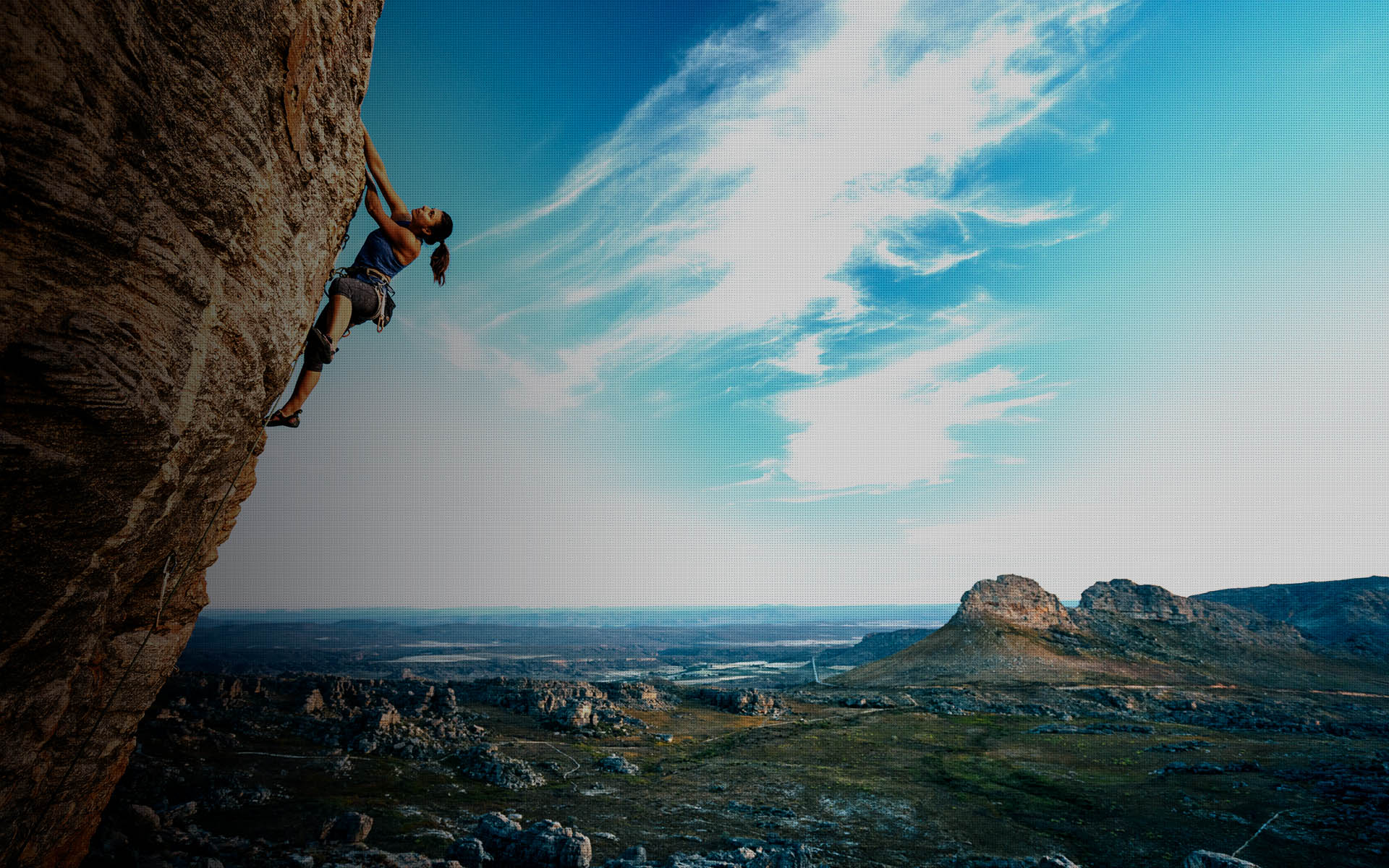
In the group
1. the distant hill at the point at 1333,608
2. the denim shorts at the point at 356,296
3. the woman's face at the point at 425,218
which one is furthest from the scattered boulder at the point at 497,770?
the distant hill at the point at 1333,608

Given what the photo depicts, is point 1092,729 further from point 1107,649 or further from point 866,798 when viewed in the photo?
point 1107,649

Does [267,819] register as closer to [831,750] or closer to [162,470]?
[162,470]

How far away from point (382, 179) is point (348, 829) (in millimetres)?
14616

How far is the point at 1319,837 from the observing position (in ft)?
48.5

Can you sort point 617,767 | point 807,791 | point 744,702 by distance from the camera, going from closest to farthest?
point 807,791 < point 617,767 < point 744,702

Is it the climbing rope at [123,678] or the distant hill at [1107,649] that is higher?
the climbing rope at [123,678]

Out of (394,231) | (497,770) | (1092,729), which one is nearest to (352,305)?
(394,231)

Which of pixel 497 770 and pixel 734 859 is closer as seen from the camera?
pixel 734 859

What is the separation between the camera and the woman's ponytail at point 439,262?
257 inches

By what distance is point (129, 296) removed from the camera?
3484 millimetres

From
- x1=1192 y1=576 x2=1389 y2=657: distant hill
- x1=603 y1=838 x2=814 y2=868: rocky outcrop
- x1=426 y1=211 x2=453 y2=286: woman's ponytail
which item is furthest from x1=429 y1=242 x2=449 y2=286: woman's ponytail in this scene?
x1=1192 y1=576 x2=1389 y2=657: distant hill

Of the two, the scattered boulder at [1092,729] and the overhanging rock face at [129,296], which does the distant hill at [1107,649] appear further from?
the overhanging rock face at [129,296]

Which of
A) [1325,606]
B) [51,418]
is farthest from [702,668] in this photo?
[51,418]

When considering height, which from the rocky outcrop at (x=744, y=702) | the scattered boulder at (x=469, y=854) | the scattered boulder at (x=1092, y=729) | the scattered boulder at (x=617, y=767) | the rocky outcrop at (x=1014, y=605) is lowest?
the rocky outcrop at (x=744, y=702)
